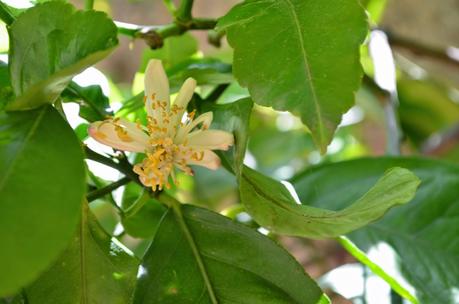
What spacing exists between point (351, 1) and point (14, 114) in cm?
21

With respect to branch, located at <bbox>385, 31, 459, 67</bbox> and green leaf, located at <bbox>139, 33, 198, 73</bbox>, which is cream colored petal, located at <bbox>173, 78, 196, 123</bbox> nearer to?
green leaf, located at <bbox>139, 33, 198, 73</bbox>

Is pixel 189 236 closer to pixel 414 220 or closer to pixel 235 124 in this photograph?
pixel 235 124

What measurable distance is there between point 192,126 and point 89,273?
0.12 m

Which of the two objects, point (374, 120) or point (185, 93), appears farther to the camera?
point (374, 120)

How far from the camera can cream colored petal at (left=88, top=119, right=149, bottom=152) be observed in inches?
19.9

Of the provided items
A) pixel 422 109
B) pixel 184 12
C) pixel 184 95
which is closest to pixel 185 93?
pixel 184 95

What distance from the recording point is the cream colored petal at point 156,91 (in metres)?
0.54

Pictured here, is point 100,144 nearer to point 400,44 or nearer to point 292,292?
point 292,292

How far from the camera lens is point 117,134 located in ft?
1.67

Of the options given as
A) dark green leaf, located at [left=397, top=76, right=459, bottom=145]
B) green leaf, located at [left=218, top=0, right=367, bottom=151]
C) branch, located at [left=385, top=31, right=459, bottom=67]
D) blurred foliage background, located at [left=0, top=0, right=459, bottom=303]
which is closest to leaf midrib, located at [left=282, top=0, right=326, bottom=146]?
green leaf, located at [left=218, top=0, right=367, bottom=151]

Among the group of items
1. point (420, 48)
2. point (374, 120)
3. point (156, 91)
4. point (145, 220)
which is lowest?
point (374, 120)

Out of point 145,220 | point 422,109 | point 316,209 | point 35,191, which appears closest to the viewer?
point 35,191

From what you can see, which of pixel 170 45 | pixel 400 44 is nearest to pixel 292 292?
pixel 170 45

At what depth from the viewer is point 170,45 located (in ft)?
2.43
